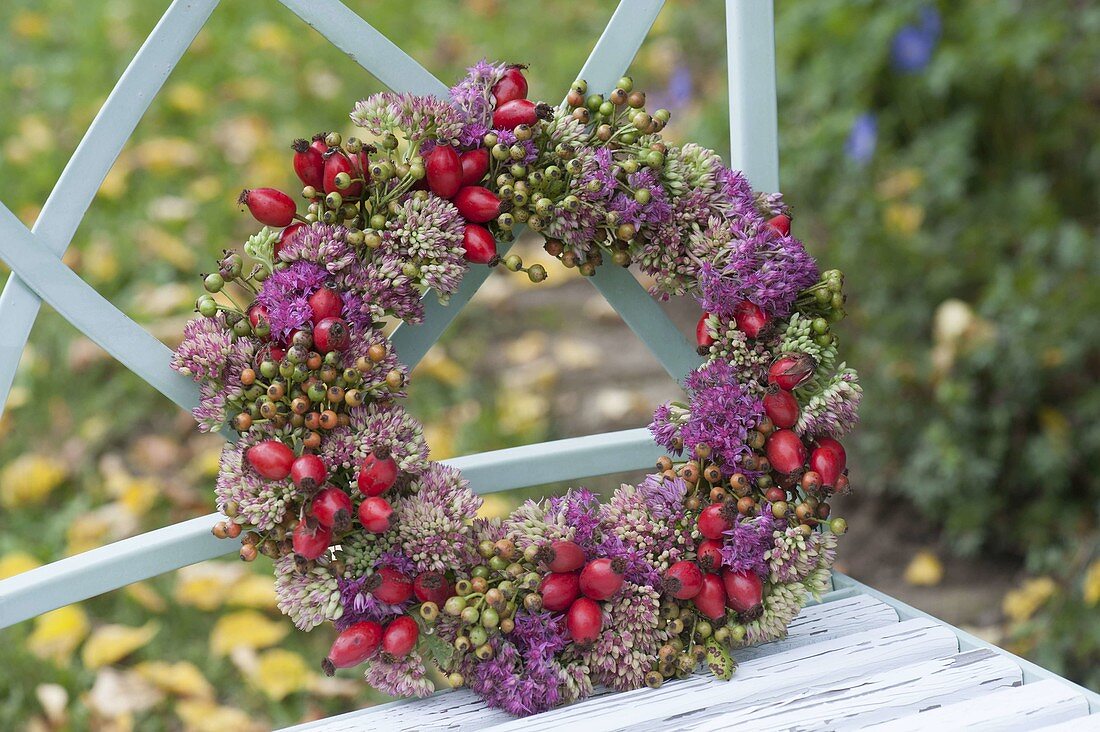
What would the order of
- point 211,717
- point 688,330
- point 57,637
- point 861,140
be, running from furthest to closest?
1. point 688,330
2. point 861,140
3. point 57,637
4. point 211,717

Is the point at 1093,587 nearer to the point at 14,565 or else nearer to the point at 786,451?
the point at 786,451

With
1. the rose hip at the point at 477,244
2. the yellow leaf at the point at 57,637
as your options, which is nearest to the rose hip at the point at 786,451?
the rose hip at the point at 477,244

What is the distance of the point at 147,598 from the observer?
1.77 meters

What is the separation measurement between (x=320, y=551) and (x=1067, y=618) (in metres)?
1.25

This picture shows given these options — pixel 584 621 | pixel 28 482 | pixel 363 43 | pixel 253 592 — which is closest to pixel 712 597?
pixel 584 621

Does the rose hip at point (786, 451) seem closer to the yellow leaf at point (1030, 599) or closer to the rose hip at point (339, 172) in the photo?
the rose hip at point (339, 172)

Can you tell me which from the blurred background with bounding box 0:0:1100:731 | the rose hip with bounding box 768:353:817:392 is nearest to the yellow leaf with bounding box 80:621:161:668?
the blurred background with bounding box 0:0:1100:731

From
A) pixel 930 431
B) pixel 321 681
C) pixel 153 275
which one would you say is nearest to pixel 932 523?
pixel 930 431

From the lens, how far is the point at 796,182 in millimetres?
2482

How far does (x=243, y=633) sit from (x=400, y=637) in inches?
31.1

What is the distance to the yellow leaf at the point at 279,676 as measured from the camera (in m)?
1.61

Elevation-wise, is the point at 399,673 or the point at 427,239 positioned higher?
the point at 427,239

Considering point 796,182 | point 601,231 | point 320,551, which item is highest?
point 796,182

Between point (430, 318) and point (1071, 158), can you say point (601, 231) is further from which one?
point (1071, 158)
